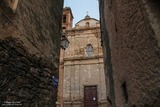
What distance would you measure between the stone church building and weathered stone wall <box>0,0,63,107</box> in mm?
11890

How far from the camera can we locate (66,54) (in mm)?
18219

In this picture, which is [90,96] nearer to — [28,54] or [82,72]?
[82,72]

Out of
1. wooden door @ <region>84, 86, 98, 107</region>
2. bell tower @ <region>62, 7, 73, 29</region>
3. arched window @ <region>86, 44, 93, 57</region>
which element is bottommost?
wooden door @ <region>84, 86, 98, 107</region>

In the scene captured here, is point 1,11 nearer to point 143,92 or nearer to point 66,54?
point 143,92

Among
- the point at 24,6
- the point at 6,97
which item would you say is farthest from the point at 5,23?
the point at 6,97

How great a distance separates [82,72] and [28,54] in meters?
13.9

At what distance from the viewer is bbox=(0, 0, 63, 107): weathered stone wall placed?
111 inches

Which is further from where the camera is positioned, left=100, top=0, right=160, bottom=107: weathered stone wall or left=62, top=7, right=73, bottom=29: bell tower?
left=62, top=7, right=73, bottom=29: bell tower

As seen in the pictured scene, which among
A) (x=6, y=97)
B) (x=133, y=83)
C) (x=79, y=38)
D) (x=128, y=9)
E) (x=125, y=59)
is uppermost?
(x=79, y=38)

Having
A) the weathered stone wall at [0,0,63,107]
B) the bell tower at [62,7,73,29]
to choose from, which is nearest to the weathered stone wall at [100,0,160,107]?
the weathered stone wall at [0,0,63,107]

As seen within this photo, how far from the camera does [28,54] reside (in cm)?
346

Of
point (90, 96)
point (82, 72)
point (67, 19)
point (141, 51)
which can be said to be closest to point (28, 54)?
point (141, 51)

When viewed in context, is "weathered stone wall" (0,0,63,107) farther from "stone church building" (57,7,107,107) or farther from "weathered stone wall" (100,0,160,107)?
"stone church building" (57,7,107,107)

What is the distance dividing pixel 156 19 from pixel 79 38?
16.7 metres
